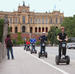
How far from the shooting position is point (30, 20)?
531 ft

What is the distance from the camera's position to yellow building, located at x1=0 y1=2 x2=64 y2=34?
15812 cm

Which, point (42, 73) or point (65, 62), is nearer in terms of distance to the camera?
point (42, 73)

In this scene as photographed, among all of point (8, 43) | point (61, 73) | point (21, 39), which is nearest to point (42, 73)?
point (61, 73)

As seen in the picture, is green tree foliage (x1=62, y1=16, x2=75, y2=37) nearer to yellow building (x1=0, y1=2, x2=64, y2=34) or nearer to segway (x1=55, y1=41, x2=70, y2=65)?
yellow building (x1=0, y1=2, x2=64, y2=34)

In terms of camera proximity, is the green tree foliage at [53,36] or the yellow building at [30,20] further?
the yellow building at [30,20]

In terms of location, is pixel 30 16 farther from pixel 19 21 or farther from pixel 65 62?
pixel 65 62

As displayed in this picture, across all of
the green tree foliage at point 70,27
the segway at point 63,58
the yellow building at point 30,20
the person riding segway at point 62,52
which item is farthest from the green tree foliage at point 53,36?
the segway at point 63,58

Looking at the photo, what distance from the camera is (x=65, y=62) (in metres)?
18.0

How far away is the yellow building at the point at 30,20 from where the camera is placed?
15812 cm

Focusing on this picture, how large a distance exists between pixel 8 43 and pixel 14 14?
136m

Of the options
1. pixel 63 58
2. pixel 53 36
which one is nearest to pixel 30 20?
pixel 53 36

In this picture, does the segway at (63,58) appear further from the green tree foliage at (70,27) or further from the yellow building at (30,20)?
the yellow building at (30,20)

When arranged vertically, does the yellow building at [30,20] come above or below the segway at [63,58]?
above

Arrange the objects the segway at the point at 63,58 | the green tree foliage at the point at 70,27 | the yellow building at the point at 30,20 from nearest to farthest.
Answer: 1. the segway at the point at 63,58
2. the green tree foliage at the point at 70,27
3. the yellow building at the point at 30,20
